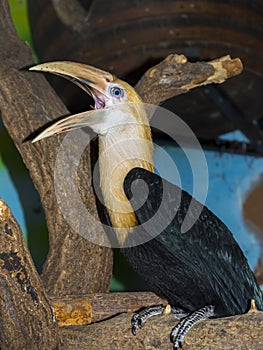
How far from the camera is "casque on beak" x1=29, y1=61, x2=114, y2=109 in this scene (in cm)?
171

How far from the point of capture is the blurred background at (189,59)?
6.55ft

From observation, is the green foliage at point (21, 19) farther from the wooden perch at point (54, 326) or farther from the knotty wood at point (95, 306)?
the wooden perch at point (54, 326)

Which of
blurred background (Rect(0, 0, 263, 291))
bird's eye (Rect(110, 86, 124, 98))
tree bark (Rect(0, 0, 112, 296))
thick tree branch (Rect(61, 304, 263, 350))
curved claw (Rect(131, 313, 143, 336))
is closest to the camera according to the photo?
thick tree branch (Rect(61, 304, 263, 350))

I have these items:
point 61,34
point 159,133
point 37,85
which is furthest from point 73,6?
point 159,133

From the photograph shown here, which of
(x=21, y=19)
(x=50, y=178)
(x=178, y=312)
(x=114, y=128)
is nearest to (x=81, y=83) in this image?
(x=114, y=128)

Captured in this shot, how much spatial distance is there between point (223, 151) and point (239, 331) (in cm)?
162

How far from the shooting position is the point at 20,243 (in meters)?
1.34

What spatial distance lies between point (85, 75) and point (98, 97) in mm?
86

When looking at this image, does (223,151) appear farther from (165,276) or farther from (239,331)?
(239,331)

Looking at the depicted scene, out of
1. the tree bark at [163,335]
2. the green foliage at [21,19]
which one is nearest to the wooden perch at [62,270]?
the tree bark at [163,335]

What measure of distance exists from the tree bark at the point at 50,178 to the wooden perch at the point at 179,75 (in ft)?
0.89

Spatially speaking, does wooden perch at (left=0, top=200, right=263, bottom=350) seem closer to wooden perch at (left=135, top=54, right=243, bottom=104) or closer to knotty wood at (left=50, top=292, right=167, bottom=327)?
knotty wood at (left=50, top=292, right=167, bottom=327)

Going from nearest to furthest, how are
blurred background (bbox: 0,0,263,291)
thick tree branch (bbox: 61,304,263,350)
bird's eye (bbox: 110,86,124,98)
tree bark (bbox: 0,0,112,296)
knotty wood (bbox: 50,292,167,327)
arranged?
thick tree branch (bbox: 61,304,263,350)
knotty wood (bbox: 50,292,167,327)
bird's eye (bbox: 110,86,124,98)
tree bark (bbox: 0,0,112,296)
blurred background (bbox: 0,0,263,291)

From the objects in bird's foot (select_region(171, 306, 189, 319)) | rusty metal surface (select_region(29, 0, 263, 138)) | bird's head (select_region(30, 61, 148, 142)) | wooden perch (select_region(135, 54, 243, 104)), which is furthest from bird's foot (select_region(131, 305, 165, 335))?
rusty metal surface (select_region(29, 0, 263, 138))
